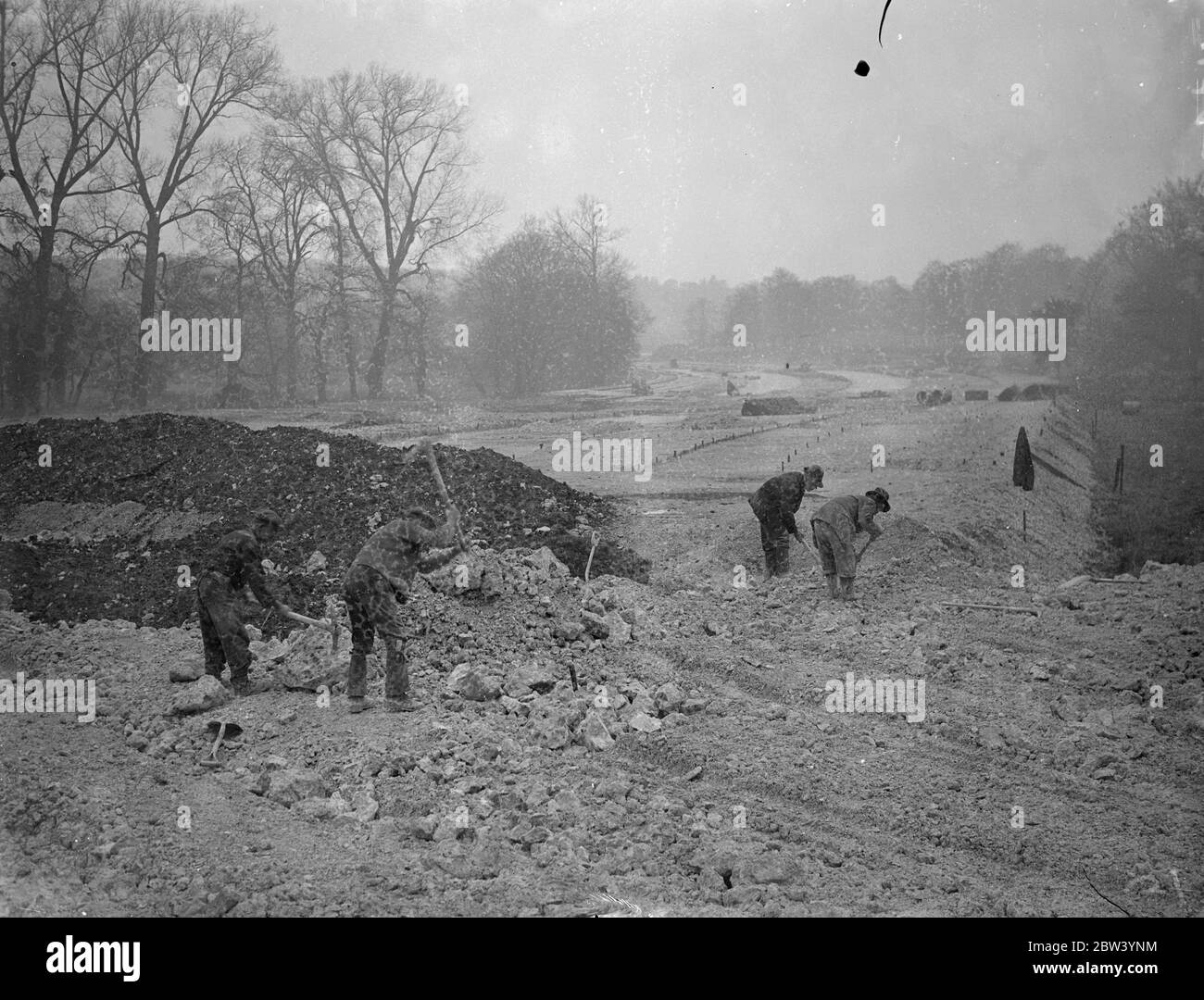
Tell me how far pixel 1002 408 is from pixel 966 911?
23.7 meters

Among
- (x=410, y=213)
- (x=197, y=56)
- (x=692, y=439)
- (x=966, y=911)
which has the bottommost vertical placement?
(x=966, y=911)

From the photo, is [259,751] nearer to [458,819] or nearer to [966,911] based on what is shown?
[458,819]

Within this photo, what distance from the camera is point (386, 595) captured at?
6270 millimetres

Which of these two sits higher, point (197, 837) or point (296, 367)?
point (296, 367)

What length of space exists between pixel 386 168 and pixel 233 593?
9.16 metres

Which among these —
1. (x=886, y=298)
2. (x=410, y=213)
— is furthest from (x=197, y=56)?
(x=886, y=298)

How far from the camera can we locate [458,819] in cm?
498

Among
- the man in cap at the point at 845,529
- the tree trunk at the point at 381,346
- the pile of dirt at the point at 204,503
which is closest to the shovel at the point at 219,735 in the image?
the pile of dirt at the point at 204,503
